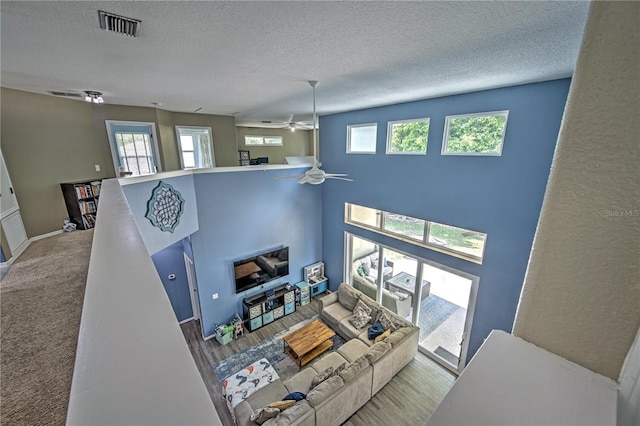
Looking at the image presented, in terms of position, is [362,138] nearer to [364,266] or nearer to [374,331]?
[364,266]

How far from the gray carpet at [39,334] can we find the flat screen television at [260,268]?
3.31 m

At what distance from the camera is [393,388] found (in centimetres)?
448

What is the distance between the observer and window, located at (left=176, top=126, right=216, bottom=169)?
21.7 ft

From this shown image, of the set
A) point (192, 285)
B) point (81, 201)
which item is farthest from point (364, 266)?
point (81, 201)

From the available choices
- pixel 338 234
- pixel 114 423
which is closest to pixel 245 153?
pixel 338 234

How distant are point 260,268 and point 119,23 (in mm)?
5435

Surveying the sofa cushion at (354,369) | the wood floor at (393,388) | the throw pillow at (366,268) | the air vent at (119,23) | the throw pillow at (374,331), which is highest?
the air vent at (119,23)

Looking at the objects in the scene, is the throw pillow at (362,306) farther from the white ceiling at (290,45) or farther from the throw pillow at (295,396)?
the white ceiling at (290,45)

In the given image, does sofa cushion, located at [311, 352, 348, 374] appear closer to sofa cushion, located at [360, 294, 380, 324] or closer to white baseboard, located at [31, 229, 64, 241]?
sofa cushion, located at [360, 294, 380, 324]

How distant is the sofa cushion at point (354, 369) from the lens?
385cm

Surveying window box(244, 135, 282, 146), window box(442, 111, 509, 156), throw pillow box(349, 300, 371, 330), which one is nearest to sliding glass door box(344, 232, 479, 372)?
throw pillow box(349, 300, 371, 330)

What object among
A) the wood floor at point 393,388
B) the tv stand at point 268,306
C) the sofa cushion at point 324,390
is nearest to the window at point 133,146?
the wood floor at point 393,388

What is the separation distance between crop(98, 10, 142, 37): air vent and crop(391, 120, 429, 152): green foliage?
170 inches

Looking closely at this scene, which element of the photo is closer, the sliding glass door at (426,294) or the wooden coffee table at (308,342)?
the sliding glass door at (426,294)
